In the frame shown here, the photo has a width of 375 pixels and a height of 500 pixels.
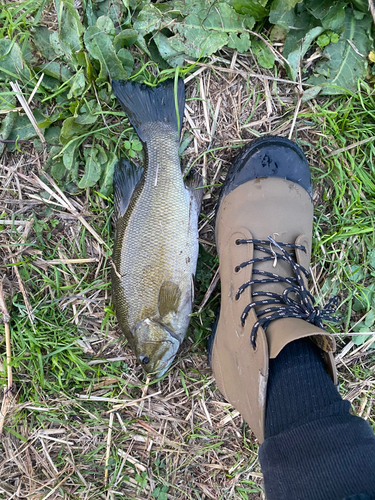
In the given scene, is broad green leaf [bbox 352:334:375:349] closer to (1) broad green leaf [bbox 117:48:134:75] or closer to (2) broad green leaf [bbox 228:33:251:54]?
(2) broad green leaf [bbox 228:33:251:54]

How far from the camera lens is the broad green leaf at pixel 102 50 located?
7.00 ft

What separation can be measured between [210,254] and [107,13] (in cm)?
168

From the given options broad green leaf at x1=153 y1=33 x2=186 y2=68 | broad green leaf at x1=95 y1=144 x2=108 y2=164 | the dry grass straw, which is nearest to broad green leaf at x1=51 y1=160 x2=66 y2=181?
broad green leaf at x1=95 y1=144 x2=108 y2=164

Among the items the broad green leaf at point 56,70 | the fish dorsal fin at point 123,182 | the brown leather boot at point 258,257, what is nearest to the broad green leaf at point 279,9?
the brown leather boot at point 258,257

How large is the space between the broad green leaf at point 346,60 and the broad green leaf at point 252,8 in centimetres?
47

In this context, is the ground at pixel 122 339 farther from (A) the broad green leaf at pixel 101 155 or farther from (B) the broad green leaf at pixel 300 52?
(A) the broad green leaf at pixel 101 155

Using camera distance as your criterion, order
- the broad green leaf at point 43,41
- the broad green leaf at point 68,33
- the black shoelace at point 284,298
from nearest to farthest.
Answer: the black shoelace at point 284,298
the broad green leaf at point 68,33
the broad green leaf at point 43,41

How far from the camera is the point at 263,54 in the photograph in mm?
2258

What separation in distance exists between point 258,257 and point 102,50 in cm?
159

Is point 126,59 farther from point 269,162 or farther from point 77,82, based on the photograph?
point 269,162

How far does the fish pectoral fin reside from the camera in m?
2.26

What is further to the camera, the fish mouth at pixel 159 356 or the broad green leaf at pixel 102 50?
the fish mouth at pixel 159 356

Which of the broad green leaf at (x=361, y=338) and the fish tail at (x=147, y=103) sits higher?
the fish tail at (x=147, y=103)

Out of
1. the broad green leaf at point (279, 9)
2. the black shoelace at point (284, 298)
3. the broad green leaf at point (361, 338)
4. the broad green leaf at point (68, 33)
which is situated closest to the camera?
the black shoelace at point (284, 298)
